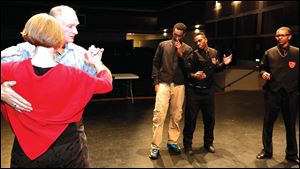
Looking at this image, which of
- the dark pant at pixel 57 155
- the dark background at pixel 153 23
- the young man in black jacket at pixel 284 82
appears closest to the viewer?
the dark pant at pixel 57 155

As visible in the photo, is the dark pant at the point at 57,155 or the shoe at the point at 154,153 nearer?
the dark pant at the point at 57,155

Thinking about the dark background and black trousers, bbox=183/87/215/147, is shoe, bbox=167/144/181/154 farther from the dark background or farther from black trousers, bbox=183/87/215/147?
the dark background

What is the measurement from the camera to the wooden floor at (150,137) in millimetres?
3211

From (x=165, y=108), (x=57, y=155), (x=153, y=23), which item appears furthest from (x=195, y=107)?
(x=153, y=23)

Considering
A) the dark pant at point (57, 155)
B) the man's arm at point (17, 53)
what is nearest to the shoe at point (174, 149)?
the dark pant at point (57, 155)

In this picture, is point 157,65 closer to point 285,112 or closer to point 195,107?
point 195,107

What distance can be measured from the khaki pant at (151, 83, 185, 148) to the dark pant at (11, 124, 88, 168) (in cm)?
195

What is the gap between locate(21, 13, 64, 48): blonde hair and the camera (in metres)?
1.24

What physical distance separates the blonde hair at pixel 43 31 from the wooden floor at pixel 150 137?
2081mm

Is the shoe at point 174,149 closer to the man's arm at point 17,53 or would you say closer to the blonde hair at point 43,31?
the man's arm at point 17,53

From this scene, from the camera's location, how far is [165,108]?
3.34 metres

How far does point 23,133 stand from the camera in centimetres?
131

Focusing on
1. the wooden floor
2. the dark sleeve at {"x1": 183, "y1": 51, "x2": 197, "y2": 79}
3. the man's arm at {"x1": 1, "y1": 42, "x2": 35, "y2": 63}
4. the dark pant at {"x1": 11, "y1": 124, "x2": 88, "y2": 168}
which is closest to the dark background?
the wooden floor

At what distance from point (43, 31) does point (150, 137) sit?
304 centimetres
